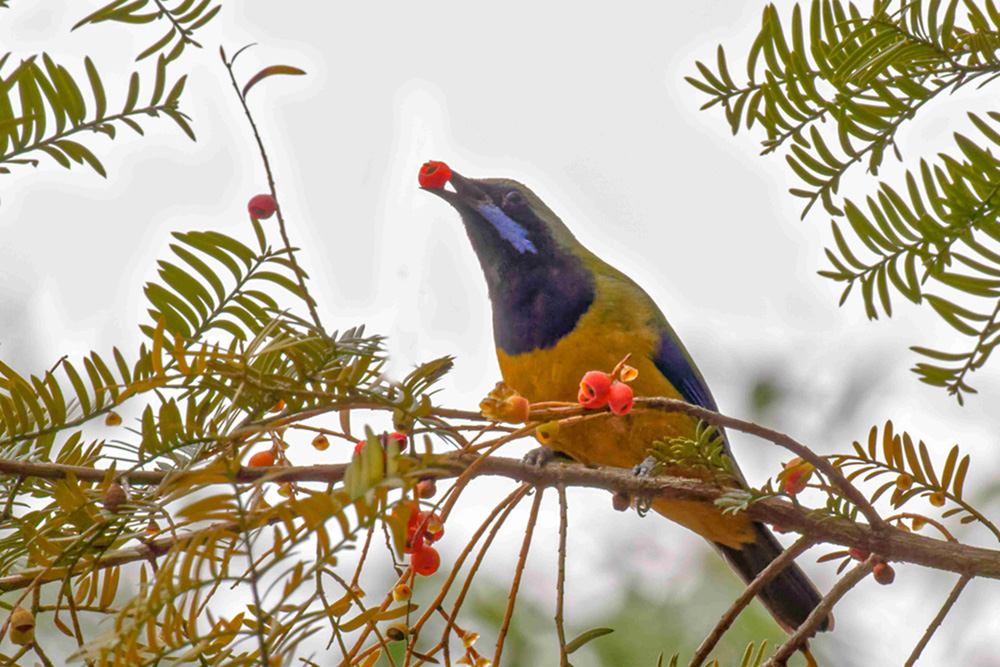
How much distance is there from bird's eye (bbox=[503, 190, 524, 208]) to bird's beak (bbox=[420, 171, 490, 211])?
6 cm

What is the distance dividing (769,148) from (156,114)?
0.81 m

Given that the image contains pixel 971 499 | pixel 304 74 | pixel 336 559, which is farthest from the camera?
pixel 971 499

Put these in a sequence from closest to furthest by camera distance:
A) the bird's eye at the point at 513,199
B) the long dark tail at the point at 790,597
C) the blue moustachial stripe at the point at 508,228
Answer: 1. the long dark tail at the point at 790,597
2. the blue moustachial stripe at the point at 508,228
3. the bird's eye at the point at 513,199

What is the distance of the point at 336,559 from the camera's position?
748 mm

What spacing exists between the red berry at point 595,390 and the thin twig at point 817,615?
1.61 feet

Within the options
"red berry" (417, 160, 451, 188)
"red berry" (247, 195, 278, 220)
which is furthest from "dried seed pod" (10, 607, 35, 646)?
"red berry" (417, 160, 451, 188)

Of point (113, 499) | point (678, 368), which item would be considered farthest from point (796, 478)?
point (678, 368)

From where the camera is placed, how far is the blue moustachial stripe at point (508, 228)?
117 inches

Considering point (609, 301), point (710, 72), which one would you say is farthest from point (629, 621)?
point (710, 72)

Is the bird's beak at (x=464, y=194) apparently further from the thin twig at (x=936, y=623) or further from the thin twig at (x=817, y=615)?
the thin twig at (x=936, y=623)

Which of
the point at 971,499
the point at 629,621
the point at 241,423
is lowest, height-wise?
the point at 971,499

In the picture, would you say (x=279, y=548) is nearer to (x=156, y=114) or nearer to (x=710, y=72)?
(x=156, y=114)

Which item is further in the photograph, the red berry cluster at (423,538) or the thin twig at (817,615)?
the thin twig at (817,615)

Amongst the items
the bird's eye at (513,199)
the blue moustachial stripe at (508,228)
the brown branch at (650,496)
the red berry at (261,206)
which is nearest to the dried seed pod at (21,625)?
the brown branch at (650,496)
